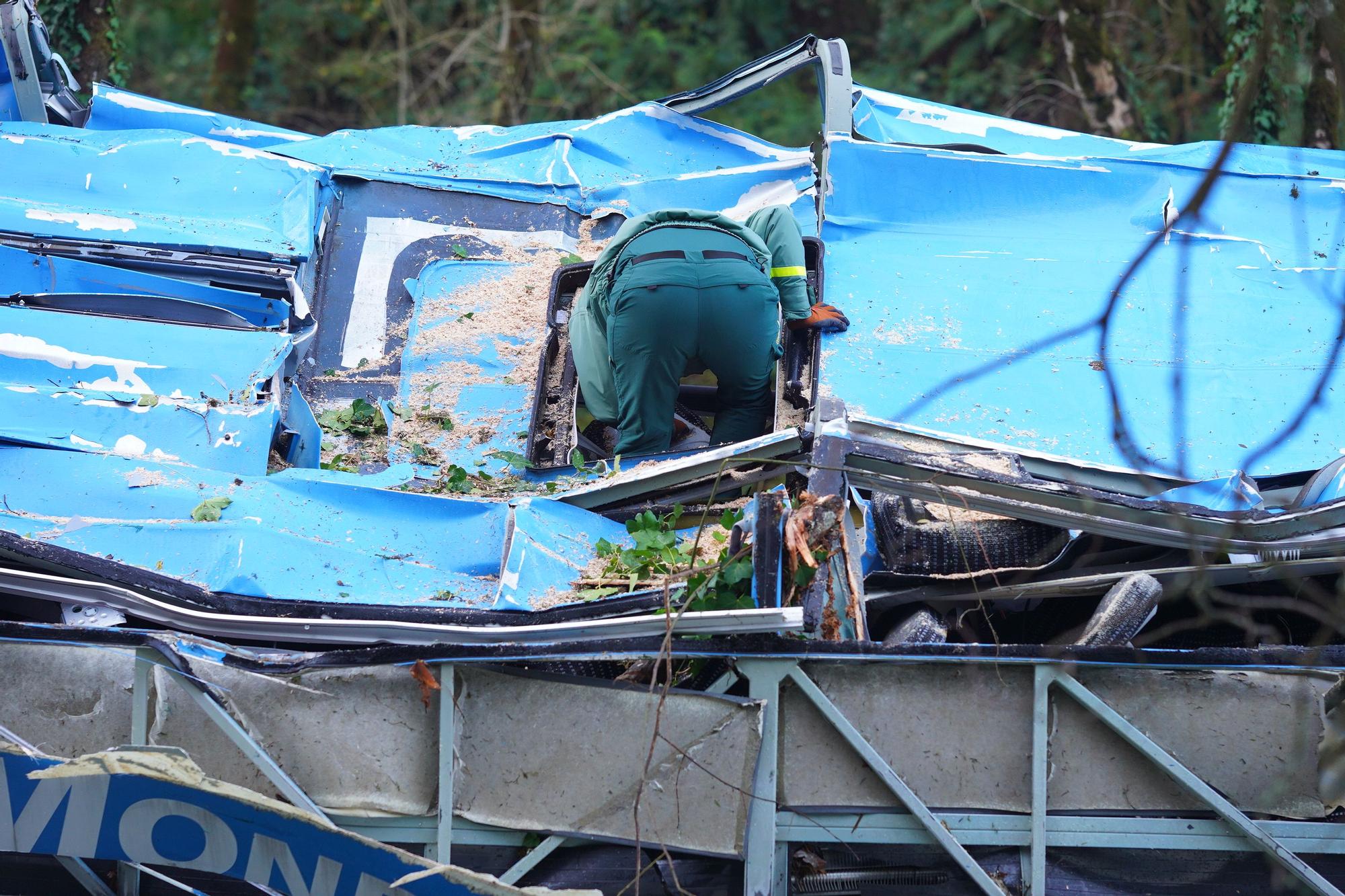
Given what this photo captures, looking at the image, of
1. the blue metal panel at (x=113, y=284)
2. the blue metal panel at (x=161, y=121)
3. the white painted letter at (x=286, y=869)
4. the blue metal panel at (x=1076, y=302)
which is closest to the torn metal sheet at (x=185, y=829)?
the white painted letter at (x=286, y=869)

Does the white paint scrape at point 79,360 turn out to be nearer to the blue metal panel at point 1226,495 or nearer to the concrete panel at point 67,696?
the concrete panel at point 67,696

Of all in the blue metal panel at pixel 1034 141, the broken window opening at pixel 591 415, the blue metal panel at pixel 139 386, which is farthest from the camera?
the blue metal panel at pixel 1034 141

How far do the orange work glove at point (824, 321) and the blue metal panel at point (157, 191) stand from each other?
2.33 m

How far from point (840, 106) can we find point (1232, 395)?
2395mm

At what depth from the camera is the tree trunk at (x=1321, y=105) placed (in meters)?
8.00

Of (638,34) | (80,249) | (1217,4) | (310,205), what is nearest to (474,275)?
(310,205)

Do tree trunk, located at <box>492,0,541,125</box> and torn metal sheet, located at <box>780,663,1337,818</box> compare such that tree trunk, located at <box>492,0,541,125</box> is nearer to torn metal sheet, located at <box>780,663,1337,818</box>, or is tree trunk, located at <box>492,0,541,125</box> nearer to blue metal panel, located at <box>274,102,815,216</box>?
blue metal panel, located at <box>274,102,815,216</box>

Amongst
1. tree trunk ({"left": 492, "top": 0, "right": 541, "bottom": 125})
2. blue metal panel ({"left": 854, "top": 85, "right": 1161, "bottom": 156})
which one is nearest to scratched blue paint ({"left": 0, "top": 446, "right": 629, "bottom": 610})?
blue metal panel ({"left": 854, "top": 85, "right": 1161, "bottom": 156})

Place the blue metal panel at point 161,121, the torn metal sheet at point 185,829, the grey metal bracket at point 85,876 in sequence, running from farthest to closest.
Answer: the blue metal panel at point 161,121 < the grey metal bracket at point 85,876 < the torn metal sheet at point 185,829

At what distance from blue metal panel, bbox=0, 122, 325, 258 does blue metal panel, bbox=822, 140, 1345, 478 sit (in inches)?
104

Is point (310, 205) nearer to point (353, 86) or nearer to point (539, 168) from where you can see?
point (539, 168)

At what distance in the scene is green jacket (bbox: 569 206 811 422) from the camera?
4676 mm

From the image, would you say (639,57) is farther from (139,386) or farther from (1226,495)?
(1226,495)

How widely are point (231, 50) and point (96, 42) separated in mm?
5482
